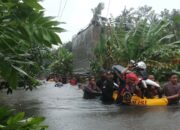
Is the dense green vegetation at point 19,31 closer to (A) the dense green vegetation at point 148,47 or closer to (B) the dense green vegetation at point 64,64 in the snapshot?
(A) the dense green vegetation at point 148,47

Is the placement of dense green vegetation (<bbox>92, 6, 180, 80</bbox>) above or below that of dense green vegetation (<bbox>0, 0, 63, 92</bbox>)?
above

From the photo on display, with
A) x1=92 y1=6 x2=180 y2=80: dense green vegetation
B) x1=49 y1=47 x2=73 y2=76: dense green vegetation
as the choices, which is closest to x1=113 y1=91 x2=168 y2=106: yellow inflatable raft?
x1=92 y1=6 x2=180 y2=80: dense green vegetation

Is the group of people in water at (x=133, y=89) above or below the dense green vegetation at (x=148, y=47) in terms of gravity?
below

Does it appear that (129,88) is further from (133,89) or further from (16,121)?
(16,121)

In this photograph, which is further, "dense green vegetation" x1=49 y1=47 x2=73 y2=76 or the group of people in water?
"dense green vegetation" x1=49 y1=47 x2=73 y2=76

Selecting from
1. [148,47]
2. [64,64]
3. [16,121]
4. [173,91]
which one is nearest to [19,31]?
[16,121]

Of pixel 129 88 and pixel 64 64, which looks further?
pixel 64 64

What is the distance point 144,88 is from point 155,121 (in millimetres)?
4310

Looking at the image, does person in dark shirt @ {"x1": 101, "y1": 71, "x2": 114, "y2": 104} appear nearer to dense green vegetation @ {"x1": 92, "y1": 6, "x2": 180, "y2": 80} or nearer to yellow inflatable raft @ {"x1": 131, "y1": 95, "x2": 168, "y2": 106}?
yellow inflatable raft @ {"x1": 131, "y1": 95, "x2": 168, "y2": 106}

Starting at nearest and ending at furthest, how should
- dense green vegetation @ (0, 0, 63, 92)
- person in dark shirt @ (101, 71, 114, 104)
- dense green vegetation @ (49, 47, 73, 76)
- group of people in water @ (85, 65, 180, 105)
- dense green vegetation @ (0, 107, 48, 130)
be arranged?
dense green vegetation @ (0, 107, 48, 130) → dense green vegetation @ (0, 0, 63, 92) → group of people in water @ (85, 65, 180, 105) → person in dark shirt @ (101, 71, 114, 104) → dense green vegetation @ (49, 47, 73, 76)

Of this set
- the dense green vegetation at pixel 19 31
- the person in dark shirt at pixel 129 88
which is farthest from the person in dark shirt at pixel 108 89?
the dense green vegetation at pixel 19 31

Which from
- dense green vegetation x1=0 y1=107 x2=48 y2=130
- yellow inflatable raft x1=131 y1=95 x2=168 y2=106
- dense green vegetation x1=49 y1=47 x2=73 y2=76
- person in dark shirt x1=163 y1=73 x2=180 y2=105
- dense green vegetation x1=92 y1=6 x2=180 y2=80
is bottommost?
dense green vegetation x1=0 y1=107 x2=48 y2=130

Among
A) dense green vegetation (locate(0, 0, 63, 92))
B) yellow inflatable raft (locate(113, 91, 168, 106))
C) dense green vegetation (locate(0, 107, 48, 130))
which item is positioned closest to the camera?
dense green vegetation (locate(0, 107, 48, 130))

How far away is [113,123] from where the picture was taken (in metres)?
7.47
